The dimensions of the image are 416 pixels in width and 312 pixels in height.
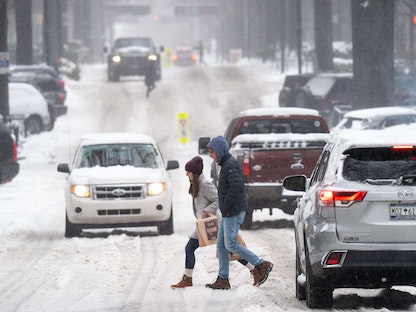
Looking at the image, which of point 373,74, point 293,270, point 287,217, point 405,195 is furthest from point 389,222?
point 373,74

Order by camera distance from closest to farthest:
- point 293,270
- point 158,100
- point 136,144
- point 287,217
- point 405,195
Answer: point 405,195, point 293,270, point 136,144, point 287,217, point 158,100

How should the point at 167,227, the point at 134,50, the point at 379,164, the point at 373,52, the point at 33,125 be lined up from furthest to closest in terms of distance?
the point at 134,50 < the point at 33,125 < the point at 373,52 < the point at 167,227 < the point at 379,164

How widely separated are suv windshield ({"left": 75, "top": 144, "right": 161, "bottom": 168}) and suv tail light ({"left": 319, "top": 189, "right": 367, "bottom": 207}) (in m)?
9.60

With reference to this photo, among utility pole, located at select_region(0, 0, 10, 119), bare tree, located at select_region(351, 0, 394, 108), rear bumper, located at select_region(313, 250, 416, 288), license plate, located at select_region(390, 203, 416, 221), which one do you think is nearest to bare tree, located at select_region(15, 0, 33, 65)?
utility pole, located at select_region(0, 0, 10, 119)

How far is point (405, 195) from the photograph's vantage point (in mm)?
10727

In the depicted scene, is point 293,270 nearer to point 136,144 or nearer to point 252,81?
point 136,144

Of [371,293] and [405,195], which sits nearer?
[405,195]

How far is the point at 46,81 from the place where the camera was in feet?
155

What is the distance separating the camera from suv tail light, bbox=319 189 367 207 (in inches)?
425

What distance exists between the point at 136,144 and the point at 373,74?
2115 cm

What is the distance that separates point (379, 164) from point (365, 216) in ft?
1.54

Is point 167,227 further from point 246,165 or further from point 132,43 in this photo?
point 132,43

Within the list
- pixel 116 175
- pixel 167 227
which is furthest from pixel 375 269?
pixel 116 175

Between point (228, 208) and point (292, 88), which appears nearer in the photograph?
point (228, 208)
